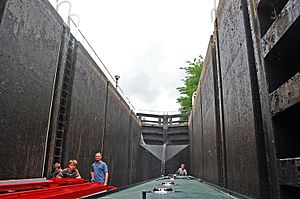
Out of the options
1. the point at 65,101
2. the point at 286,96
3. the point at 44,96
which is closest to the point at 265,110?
the point at 286,96

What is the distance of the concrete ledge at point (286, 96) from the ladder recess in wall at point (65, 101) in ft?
15.5

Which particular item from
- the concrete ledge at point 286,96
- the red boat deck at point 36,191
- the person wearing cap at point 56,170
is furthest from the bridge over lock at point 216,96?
the red boat deck at point 36,191

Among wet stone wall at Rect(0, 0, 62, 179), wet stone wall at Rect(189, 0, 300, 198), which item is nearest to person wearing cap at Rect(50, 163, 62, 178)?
wet stone wall at Rect(0, 0, 62, 179)

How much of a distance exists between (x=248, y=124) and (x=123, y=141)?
8.95 m

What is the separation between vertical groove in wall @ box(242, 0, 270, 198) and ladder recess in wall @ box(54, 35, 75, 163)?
173 inches

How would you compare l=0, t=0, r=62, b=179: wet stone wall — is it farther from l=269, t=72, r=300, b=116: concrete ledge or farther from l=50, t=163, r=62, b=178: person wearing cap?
l=269, t=72, r=300, b=116: concrete ledge

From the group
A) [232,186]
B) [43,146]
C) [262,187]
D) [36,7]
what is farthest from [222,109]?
[36,7]

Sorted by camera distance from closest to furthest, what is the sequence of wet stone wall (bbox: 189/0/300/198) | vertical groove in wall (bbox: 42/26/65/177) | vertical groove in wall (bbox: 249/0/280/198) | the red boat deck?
→ wet stone wall (bbox: 189/0/300/198)
the red boat deck
vertical groove in wall (bbox: 249/0/280/198)
vertical groove in wall (bbox: 42/26/65/177)

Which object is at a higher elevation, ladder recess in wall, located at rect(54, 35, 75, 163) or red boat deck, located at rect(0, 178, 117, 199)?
ladder recess in wall, located at rect(54, 35, 75, 163)

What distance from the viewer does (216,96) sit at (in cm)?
Result: 570

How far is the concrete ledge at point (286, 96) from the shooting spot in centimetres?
181

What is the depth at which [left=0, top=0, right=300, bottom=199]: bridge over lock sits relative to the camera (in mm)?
2207

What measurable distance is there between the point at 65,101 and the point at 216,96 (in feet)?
11.8

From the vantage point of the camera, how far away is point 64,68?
6125mm
